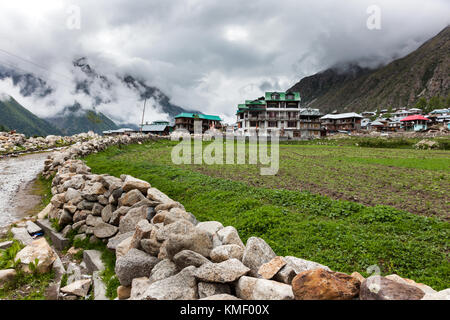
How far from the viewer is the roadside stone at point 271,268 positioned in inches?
165

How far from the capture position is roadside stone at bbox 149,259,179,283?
466 cm

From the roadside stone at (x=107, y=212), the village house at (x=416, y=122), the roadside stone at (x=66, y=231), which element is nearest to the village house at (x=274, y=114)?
the village house at (x=416, y=122)

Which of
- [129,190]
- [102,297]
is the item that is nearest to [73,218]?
[129,190]

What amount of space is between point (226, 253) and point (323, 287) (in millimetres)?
2028

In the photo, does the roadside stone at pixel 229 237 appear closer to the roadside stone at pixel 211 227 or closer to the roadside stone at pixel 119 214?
the roadside stone at pixel 211 227

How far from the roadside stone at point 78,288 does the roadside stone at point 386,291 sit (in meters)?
6.33

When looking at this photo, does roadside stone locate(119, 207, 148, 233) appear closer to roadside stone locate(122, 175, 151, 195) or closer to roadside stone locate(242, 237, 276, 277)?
roadside stone locate(122, 175, 151, 195)

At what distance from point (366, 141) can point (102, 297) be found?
6267 centimetres

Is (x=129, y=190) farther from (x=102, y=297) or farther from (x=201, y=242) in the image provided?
(x=201, y=242)

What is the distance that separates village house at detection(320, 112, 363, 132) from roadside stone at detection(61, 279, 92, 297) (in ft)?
407

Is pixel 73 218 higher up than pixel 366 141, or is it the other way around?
pixel 366 141

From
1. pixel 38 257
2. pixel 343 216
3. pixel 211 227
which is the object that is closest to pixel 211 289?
pixel 211 227

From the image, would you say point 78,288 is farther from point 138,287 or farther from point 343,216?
point 343,216
